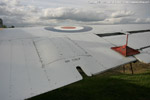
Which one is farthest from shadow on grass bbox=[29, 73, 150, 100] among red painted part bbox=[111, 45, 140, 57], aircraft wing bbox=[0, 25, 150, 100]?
red painted part bbox=[111, 45, 140, 57]

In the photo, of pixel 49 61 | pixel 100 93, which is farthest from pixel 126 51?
pixel 100 93

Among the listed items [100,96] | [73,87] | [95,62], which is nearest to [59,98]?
[73,87]

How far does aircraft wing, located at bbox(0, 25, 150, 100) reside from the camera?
2.26m

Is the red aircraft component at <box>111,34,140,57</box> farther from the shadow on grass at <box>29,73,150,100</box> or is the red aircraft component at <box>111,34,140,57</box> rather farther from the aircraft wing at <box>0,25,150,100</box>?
the shadow on grass at <box>29,73,150,100</box>

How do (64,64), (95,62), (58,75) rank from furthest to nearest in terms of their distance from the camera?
1. (95,62)
2. (64,64)
3. (58,75)

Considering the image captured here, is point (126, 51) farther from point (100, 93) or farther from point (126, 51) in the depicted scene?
point (100, 93)

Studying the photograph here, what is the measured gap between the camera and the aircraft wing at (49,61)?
2258 mm

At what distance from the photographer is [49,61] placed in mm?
2852

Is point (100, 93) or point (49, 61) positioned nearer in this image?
point (49, 61)

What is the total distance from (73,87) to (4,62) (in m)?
5.15

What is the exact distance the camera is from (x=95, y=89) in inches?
282

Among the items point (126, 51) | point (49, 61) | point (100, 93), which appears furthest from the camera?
point (100, 93)

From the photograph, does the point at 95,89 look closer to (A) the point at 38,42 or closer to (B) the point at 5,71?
(A) the point at 38,42

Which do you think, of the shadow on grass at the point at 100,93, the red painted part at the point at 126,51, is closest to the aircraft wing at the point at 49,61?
the red painted part at the point at 126,51
